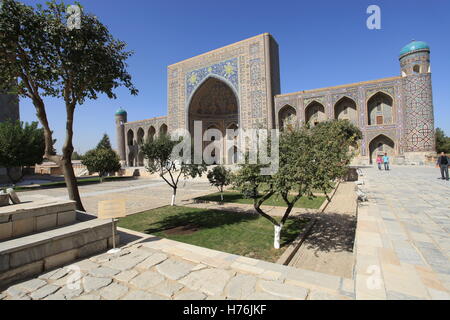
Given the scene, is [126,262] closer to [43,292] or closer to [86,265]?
[86,265]

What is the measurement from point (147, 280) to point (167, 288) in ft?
1.14

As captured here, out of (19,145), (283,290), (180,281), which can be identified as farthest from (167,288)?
(19,145)

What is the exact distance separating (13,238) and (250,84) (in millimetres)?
22675

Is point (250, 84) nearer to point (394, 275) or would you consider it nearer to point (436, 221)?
point (436, 221)

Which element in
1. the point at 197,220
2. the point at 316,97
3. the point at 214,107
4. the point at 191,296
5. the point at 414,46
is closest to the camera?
the point at 191,296

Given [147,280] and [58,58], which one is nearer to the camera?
[147,280]

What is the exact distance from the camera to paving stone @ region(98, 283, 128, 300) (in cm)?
246

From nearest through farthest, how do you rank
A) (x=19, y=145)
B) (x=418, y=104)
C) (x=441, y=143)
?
(x=19, y=145), (x=418, y=104), (x=441, y=143)

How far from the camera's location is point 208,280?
271cm

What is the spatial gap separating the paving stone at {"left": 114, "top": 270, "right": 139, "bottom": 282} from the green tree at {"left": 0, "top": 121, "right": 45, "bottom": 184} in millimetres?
18213

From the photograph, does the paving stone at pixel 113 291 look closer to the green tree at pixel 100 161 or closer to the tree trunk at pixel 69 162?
the tree trunk at pixel 69 162

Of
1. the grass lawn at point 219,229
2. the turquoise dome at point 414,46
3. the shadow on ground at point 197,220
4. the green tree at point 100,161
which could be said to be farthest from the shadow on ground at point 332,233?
the turquoise dome at point 414,46

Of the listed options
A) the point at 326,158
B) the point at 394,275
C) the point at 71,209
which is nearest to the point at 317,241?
the point at 326,158

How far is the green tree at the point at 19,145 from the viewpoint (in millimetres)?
15164
